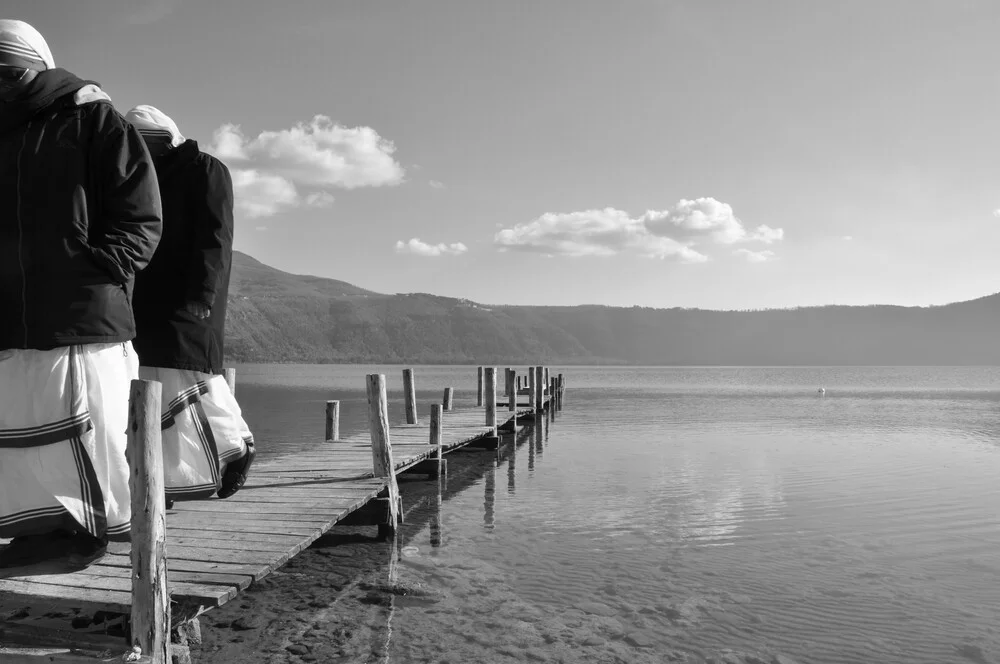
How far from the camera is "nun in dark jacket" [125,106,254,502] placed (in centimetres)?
405

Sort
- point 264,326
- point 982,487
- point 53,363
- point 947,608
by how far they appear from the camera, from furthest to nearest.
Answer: point 264,326
point 982,487
point 947,608
point 53,363

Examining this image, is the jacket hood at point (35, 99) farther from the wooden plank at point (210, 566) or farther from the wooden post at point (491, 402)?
the wooden post at point (491, 402)

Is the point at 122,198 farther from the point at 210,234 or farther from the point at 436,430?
the point at 436,430

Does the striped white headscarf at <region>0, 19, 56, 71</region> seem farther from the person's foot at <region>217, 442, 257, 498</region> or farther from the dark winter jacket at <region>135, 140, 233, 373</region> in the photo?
the person's foot at <region>217, 442, 257, 498</region>

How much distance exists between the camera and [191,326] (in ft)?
13.5

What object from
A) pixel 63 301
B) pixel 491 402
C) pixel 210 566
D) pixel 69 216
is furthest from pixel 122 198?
pixel 491 402

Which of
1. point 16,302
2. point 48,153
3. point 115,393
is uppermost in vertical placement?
point 48,153

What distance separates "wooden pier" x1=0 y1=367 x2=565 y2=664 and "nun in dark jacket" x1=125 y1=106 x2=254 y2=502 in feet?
1.19

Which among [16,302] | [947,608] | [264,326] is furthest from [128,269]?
[264,326]

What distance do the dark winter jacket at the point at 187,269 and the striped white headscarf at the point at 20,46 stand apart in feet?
3.54

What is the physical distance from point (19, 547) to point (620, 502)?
10909 mm

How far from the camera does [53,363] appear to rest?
309 centimetres

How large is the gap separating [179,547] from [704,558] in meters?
6.38

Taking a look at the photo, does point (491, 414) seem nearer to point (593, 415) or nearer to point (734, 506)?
point (734, 506)
